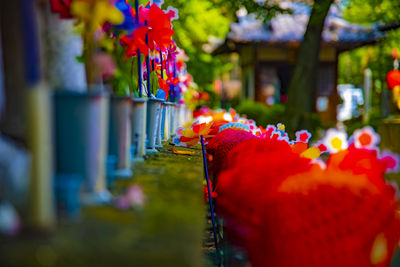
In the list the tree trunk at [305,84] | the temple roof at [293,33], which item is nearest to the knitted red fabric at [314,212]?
the tree trunk at [305,84]

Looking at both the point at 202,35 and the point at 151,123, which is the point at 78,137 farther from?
the point at 202,35

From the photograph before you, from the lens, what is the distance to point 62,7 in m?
1.39

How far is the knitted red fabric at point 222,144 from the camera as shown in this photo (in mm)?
2527

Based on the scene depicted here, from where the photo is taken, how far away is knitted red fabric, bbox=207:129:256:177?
253 centimetres

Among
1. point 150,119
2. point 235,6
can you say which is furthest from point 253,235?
point 235,6

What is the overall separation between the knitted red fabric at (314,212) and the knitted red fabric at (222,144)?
0.82 meters

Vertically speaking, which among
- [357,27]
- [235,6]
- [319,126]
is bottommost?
[319,126]

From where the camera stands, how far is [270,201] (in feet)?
4.81

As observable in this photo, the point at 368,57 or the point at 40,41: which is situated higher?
the point at 368,57

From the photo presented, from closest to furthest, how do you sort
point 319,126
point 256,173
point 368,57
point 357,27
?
point 256,173
point 319,126
point 357,27
point 368,57

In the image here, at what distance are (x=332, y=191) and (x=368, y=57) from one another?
70.8 feet

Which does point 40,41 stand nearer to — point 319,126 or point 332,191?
point 332,191

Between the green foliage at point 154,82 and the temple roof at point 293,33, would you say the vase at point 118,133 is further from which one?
the temple roof at point 293,33

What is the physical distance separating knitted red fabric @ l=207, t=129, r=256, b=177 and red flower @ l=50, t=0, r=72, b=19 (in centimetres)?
123
